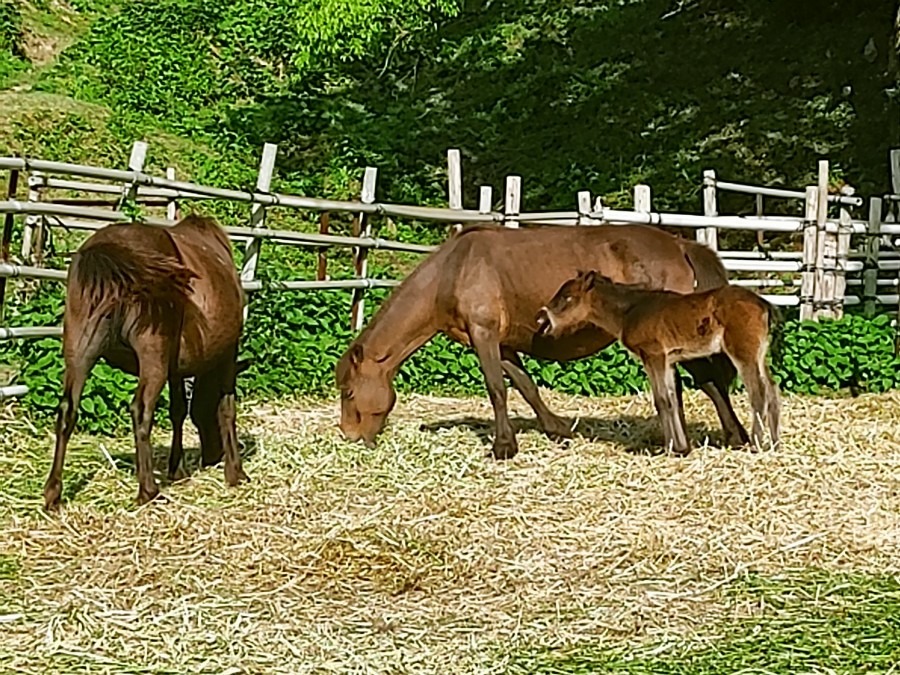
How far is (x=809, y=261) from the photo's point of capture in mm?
11664

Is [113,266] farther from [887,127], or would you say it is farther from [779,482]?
[887,127]

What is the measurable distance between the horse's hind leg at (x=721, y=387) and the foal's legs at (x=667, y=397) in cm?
41

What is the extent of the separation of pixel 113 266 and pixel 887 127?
14.0 m

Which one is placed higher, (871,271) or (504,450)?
(871,271)

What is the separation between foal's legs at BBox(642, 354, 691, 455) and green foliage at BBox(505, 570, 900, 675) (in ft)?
7.70

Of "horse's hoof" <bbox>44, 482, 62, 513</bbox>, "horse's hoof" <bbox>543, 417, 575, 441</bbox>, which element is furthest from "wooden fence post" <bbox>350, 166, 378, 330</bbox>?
"horse's hoof" <bbox>44, 482, 62, 513</bbox>

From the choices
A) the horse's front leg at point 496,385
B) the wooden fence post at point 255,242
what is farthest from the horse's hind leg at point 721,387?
the wooden fence post at point 255,242

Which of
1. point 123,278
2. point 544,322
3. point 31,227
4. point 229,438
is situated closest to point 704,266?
point 544,322

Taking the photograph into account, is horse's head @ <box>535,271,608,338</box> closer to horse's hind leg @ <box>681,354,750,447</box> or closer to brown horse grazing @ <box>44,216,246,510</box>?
horse's hind leg @ <box>681,354,750,447</box>

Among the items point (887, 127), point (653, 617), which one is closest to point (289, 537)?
point (653, 617)

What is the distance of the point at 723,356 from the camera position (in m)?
7.94

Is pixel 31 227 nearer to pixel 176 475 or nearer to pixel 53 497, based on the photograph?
pixel 176 475

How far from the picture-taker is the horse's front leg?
787 centimetres

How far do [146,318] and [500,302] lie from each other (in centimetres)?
266
